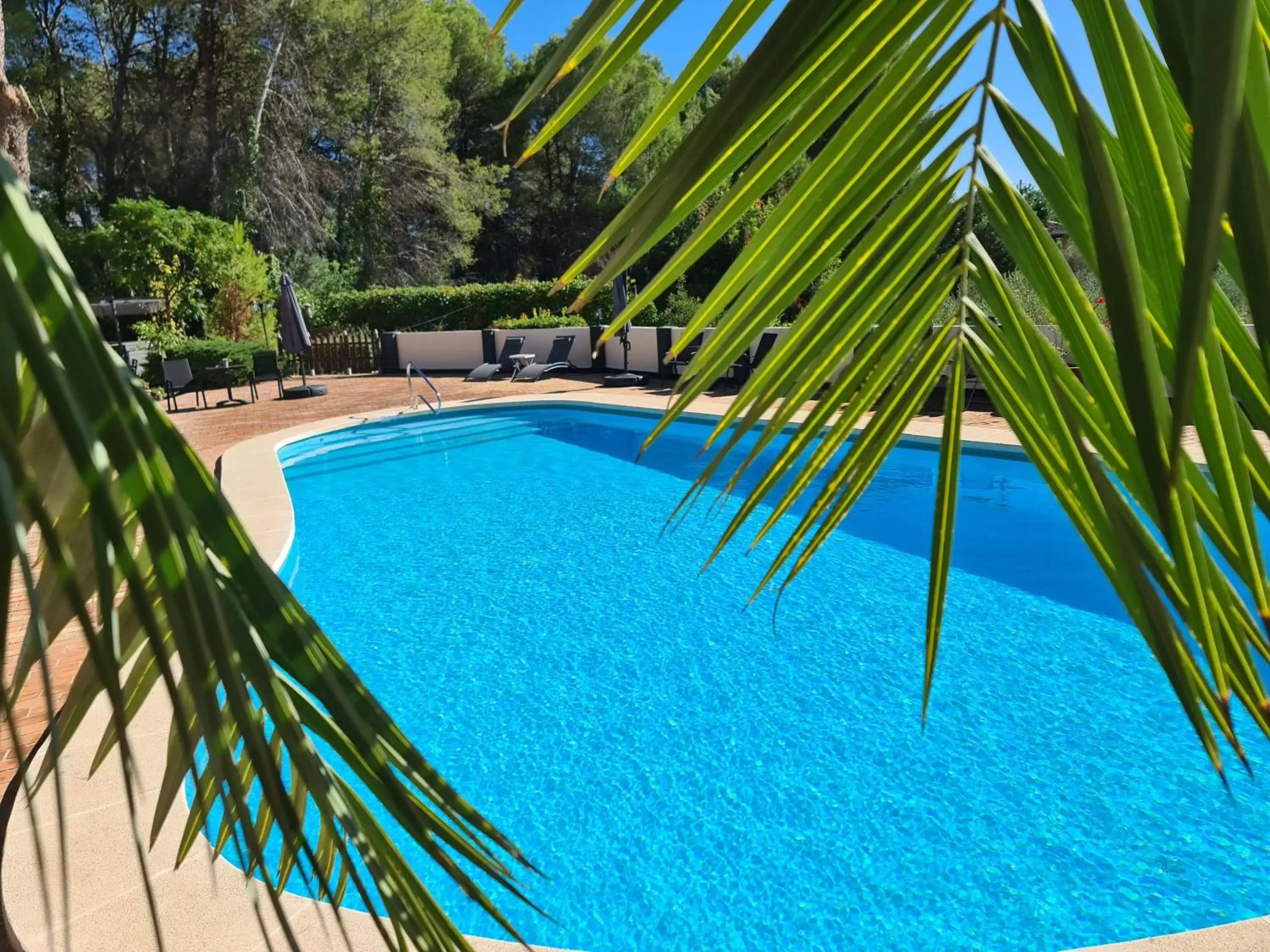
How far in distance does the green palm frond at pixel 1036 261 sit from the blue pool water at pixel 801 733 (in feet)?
6.10

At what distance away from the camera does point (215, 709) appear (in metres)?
0.37

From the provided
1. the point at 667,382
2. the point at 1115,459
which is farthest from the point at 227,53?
the point at 1115,459

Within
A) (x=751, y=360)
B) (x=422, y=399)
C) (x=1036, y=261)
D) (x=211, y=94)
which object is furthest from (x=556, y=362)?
(x=1036, y=261)

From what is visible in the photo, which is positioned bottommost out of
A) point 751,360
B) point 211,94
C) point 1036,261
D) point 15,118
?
point 751,360

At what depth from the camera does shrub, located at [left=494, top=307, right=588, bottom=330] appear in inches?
810

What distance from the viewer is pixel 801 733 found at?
5.03m

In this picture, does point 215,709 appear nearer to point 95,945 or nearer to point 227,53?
point 95,945

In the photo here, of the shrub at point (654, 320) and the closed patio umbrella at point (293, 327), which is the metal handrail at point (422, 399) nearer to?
the closed patio umbrella at point (293, 327)

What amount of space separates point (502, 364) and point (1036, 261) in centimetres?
1898

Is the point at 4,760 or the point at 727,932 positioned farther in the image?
the point at 4,760

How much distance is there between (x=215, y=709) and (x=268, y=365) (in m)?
17.6

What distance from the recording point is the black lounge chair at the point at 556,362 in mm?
17906

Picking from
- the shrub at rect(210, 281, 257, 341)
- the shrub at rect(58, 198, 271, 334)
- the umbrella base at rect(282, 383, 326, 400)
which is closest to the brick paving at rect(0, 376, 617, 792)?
the umbrella base at rect(282, 383, 326, 400)

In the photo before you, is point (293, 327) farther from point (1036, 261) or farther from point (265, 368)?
point (1036, 261)
